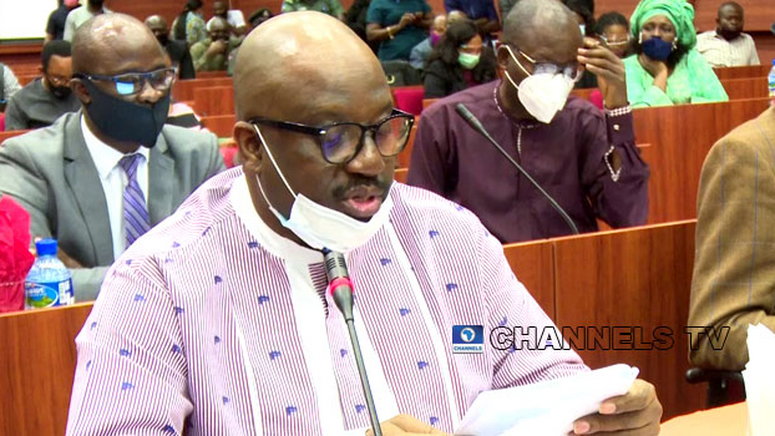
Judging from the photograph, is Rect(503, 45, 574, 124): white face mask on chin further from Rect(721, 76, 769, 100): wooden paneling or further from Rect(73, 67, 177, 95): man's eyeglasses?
Rect(721, 76, 769, 100): wooden paneling

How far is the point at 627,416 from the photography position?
1.57 meters

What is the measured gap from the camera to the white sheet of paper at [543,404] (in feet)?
4.80

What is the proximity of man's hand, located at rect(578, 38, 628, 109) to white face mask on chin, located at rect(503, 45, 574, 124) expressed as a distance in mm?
150

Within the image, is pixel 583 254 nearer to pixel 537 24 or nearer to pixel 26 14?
pixel 537 24

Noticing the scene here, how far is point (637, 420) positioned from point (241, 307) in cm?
59

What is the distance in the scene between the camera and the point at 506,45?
143 inches

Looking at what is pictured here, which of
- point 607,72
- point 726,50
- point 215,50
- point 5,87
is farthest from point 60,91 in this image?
point 726,50

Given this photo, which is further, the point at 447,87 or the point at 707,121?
the point at 447,87

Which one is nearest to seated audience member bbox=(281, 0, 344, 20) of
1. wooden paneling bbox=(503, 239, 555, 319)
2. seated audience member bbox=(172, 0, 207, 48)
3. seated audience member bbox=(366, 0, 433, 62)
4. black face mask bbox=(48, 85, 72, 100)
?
seated audience member bbox=(366, 0, 433, 62)

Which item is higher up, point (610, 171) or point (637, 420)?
point (637, 420)

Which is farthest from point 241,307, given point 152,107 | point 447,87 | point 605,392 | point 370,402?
point 447,87

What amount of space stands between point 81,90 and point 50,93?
235 centimetres

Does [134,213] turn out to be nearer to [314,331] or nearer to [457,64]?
[314,331]

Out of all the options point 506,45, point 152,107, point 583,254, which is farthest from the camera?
point 506,45
